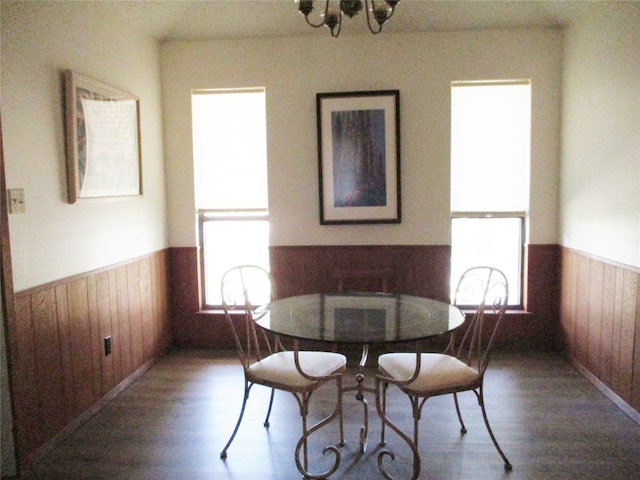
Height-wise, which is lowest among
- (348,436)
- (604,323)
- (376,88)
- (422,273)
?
(348,436)

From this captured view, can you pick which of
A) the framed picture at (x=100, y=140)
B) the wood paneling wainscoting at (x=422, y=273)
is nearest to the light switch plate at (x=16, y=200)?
the framed picture at (x=100, y=140)

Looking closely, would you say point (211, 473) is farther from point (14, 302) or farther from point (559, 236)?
point (559, 236)

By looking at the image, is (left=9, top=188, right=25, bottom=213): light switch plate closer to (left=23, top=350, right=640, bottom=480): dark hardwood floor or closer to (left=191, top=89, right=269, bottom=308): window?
(left=23, top=350, right=640, bottom=480): dark hardwood floor

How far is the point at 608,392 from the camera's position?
2.91 m

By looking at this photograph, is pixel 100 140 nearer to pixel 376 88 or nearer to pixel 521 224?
pixel 376 88

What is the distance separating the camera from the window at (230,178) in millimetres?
3773

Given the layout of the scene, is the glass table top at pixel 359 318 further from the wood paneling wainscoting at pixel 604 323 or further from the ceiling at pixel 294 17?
the ceiling at pixel 294 17

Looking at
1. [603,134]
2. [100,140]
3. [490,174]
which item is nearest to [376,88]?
[490,174]

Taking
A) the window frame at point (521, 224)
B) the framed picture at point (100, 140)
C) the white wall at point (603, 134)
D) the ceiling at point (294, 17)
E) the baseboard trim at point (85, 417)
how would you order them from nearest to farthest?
the baseboard trim at point (85, 417) < the framed picture at point (100, 140) < the white wall at point (603, 134) < the ceiling at point (294, 17) < the window frame at point (521, 224)

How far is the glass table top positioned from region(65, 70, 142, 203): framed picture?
1219mm

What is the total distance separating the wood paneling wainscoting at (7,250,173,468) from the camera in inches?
87.4

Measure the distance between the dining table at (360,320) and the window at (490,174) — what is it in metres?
1.31

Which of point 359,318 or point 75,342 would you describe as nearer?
point 359,318

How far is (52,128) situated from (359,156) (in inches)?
80.0
